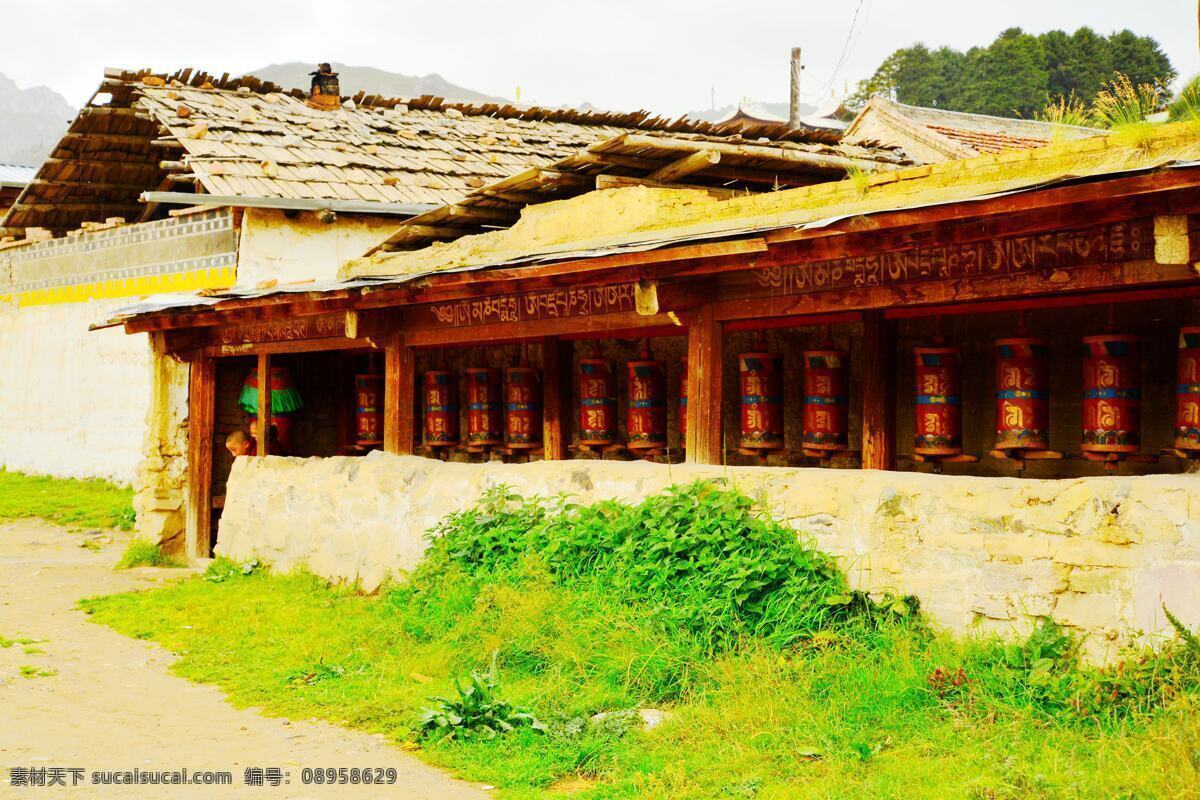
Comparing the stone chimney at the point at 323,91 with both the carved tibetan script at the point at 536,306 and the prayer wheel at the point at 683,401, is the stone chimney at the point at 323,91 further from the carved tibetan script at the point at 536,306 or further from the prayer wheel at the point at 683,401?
the prayer wheel at the point at 683,401

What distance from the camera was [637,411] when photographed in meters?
9.26

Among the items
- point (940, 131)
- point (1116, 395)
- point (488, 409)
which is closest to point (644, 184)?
point (488, 409)

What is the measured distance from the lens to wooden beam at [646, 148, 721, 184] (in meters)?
9.62

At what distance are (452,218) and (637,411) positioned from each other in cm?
322

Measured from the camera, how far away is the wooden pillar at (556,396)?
972 centimetres

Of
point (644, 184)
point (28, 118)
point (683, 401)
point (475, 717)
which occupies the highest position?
point (28, 118)

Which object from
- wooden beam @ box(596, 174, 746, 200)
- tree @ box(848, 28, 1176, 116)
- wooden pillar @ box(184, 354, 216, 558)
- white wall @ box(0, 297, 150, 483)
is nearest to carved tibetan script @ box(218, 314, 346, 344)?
wooden pillar @ box(184, 354, 216, 558)

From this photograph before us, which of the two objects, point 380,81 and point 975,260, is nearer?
point 975,260

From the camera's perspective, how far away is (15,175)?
25.8m

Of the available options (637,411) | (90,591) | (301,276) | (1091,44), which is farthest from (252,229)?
(1091,44)

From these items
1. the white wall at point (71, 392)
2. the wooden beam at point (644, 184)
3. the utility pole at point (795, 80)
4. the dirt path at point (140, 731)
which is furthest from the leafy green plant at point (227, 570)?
the utility pole at point (795, 80)

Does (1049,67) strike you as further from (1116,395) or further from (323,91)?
(1116,395)

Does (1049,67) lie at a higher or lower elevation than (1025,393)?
higher

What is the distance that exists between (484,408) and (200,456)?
135 inches
